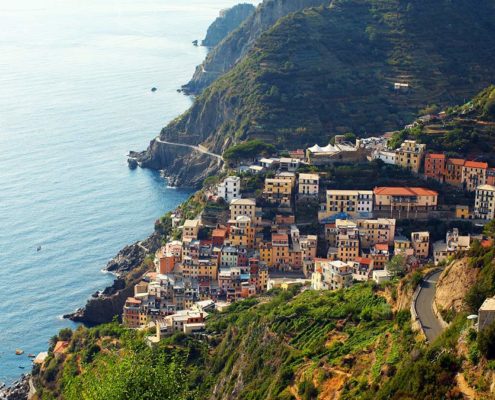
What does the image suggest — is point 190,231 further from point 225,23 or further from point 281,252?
point 225,23

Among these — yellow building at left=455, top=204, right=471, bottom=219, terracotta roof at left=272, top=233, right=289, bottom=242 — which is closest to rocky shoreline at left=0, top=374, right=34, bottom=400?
terracotta roof at left=272, top=233, right=289, bottom=242

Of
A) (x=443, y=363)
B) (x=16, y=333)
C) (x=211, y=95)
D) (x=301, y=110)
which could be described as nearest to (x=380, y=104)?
(x=301, y=110)

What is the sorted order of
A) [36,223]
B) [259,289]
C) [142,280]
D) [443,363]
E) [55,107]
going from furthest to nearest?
[55,107], [36,223], [142,280], [259,289], [443,363]

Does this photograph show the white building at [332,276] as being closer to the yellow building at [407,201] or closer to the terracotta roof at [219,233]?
the terracotta roof at [219,233]

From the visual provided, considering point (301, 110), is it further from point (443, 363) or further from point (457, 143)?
point (443, 363)

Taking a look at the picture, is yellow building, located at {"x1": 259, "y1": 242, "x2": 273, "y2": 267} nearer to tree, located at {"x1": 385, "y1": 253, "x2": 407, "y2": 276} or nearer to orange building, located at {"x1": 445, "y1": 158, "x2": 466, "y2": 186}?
tree, located at {"x1": 385, "y1": 253, "x2": 407, "y2": 276}

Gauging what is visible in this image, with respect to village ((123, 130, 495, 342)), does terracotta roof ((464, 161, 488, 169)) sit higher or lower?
higher
